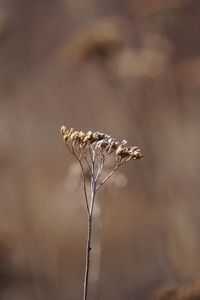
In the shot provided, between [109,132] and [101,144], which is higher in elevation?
[109,132]

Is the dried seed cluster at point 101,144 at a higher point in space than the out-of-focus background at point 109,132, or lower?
lower

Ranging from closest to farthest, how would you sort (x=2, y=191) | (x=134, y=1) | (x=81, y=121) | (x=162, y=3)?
(x=162, y=3) → (x=134, y=1) → (x=2, y=191) → (x=81, y=121)

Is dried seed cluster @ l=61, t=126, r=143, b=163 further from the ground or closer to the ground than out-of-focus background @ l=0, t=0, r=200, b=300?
closer to the ground

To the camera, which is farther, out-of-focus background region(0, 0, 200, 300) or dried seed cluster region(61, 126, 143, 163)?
out-of-focus background region(0, 0, 200, 300)

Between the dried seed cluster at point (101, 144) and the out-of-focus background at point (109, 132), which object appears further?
the out-of-focus background at point (109, 132)

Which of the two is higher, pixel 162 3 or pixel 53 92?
pixel 53 92

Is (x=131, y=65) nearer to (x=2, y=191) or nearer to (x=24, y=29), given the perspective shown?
(x=2, y=191)

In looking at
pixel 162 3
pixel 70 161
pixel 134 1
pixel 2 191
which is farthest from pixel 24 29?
pixel 162 3

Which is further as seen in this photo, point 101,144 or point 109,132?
point 109,132
